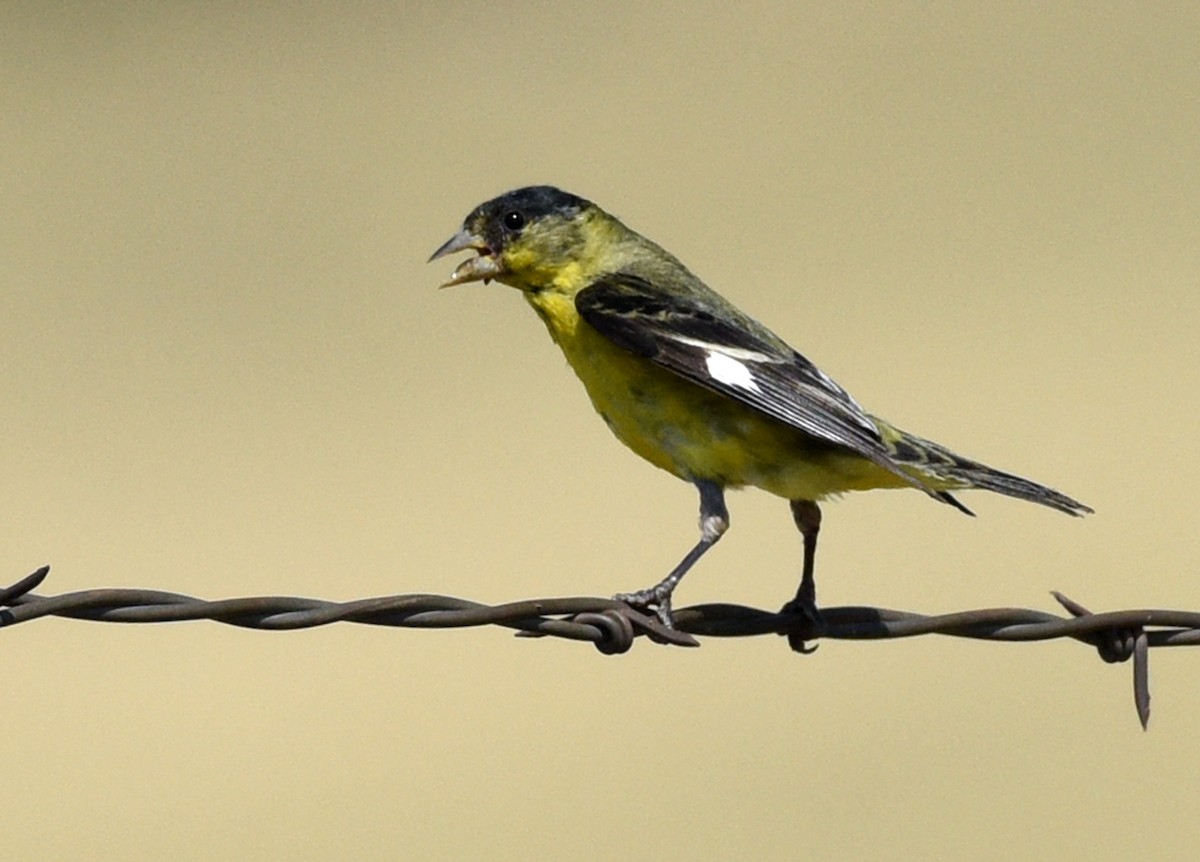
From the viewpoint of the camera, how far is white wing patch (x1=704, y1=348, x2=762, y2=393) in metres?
5.96

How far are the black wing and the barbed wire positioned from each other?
2.10ft

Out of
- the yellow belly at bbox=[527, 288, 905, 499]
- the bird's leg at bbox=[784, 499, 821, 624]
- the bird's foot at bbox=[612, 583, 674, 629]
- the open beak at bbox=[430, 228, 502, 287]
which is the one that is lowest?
the bird's foot at bbox=[612, 583, 674, 629]

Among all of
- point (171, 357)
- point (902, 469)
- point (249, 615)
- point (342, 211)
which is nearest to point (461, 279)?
point (902, 469)

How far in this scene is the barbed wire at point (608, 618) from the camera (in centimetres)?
459

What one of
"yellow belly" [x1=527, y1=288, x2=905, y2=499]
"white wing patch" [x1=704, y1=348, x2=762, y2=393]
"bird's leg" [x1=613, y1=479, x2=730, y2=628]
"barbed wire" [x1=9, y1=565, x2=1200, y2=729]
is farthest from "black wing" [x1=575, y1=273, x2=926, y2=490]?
"barbed wire" [x1=9, y1=565, x2=1200, y2=729]

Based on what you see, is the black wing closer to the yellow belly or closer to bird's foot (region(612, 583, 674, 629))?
the yellow belly

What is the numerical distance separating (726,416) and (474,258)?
124cm

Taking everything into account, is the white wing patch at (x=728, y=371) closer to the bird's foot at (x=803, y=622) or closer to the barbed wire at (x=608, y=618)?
the bird's foot at (x=803, y=622)

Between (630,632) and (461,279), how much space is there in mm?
2087

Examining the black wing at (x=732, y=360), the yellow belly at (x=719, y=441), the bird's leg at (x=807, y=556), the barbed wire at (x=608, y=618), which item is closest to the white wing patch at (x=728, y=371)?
the black wing at (x=732, y=360)

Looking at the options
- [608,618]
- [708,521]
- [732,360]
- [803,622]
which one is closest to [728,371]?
[732,360]

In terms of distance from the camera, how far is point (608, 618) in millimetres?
5043

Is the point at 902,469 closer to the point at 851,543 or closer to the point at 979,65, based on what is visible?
the point at 851,543

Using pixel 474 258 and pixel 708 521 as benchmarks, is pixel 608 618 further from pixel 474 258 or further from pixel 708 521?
pixel 474 258
